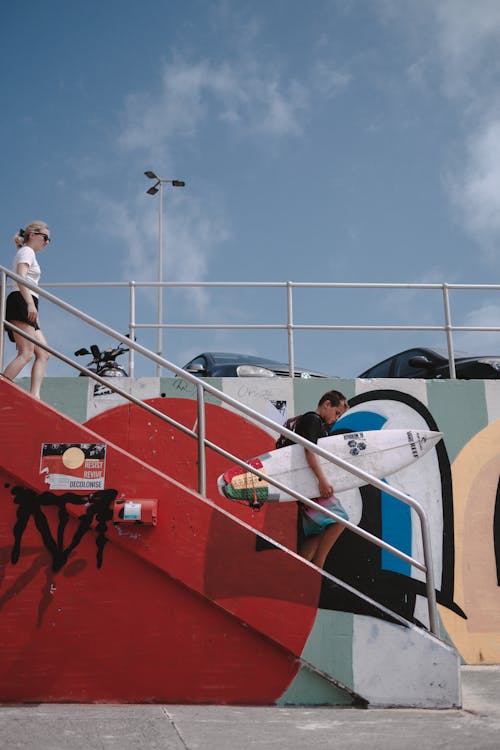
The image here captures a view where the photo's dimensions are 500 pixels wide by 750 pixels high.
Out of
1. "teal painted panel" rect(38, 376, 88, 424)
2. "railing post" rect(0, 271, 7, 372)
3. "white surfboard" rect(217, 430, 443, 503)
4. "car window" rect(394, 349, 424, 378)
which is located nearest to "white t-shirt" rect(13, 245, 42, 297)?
"railing post" rect(0, 271, 7, 372)

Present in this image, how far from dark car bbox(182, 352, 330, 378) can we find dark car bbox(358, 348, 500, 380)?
4.28ft

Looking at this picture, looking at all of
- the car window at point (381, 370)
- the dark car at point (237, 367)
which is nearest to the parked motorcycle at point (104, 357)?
the dark car at point (237, 367)

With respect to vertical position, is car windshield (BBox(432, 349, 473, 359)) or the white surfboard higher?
car windshield (BBox(432, 349, 473, 359))

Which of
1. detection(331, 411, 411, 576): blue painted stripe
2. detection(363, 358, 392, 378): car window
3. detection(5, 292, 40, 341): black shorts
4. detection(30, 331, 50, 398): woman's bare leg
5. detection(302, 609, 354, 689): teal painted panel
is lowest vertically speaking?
detection(302, 609, 354, 689): teal painted panel

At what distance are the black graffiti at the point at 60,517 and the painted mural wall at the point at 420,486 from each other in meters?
2.45

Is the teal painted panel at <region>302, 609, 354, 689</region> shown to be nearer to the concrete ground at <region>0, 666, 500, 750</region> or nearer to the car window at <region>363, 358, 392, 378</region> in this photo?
the concrete ground at <region>0, 666, 500, 750</region>

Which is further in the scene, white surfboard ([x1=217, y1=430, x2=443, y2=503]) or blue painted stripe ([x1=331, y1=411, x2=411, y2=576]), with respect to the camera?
blue painted stripe ([x1=331, y1=411, x2=411, y2=576])

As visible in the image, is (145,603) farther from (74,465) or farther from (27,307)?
(27,307)

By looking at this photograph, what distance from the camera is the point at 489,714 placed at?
4.17 m

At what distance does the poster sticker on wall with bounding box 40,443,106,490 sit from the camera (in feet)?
14.9

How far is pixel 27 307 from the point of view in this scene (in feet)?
16.6

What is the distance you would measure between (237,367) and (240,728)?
5616 mm

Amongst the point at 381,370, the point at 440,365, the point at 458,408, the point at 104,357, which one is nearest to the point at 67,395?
the point at 104,357

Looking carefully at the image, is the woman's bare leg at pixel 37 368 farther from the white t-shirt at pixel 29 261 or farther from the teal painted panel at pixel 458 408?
the teal painted panel at pixel 458 408
